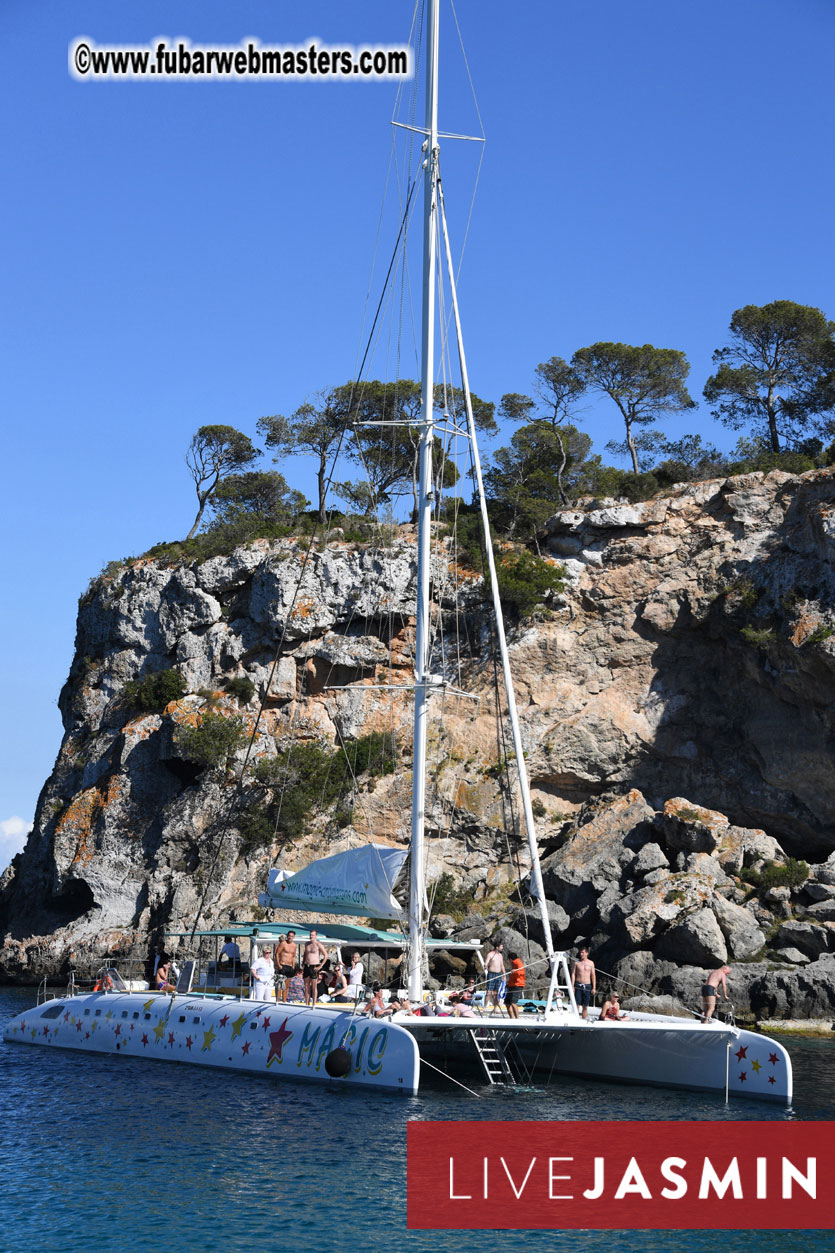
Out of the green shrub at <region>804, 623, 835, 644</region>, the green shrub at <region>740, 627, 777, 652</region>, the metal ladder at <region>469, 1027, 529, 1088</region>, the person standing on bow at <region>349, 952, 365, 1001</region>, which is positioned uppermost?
the green shrub at <region>740, 627, 777, 652</region>

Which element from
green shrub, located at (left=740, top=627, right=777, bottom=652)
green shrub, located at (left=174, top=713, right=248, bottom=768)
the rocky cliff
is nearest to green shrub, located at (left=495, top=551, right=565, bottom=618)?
the rocky cliff

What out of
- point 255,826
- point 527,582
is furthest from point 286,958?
point 527,582

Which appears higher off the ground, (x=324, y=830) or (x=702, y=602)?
(x=702, y=602)

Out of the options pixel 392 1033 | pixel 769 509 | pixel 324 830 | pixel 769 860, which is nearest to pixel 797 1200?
pixel 392 1033

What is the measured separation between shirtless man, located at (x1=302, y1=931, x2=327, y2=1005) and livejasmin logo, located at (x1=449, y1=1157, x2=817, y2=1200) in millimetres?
7477

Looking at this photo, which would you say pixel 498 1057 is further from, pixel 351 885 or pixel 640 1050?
pixel 351 885

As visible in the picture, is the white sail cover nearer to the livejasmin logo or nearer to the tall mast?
the tall mast

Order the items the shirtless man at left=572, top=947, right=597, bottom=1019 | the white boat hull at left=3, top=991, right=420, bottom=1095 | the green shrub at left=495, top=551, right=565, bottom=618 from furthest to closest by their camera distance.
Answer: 1. the green shrub at left=495, top=551, right=565, bottom=618
2. the shirtless man at left=572, top=947, right=597, bottom=1019
3. the white boat hull at left=3, top=991, right=420, bottom=1095

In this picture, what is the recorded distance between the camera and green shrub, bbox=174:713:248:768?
47969mm

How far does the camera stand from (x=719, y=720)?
1864 inches

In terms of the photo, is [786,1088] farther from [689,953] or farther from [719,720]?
[719,720]

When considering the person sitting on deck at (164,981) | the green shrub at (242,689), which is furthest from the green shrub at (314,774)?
the person sitting on deck at (164,981)

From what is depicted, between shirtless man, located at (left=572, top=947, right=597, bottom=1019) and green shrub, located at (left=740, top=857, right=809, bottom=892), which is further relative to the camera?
green shrub, located at (left=740, top=857, right=809, bottom=892)

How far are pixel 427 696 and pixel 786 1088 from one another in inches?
386
